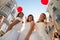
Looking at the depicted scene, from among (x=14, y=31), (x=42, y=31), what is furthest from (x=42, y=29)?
(x=14, y=31)

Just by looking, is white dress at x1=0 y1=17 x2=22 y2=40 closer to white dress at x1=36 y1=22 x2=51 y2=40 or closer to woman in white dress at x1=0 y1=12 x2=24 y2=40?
woman in white dress at x1=0 y1=12 x2=24 y2=40

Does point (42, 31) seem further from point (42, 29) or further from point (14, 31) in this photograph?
point (14, 31)

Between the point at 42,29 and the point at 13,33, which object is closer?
the point at 13,33

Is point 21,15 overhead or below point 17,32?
overhead

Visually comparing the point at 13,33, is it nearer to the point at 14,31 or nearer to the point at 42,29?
the point at 14,31

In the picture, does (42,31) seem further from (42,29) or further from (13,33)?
(13,33)

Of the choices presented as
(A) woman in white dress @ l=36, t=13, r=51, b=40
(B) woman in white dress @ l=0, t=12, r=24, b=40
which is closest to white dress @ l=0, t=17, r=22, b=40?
(B) woman in white dress @ l=0, t=12, r=24, b=40

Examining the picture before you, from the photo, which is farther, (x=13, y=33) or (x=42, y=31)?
(x=42, y=31)

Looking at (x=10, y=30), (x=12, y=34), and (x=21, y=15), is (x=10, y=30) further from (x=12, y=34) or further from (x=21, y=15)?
(x=21, y=15)

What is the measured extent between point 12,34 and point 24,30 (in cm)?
22

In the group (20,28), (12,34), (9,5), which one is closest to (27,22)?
(20,28)

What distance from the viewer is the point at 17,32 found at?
259 centimetres

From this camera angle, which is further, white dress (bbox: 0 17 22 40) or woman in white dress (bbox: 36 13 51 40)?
woman in white dress (bbox: 36 13 51 40)

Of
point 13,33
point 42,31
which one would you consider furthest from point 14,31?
point 42,31
